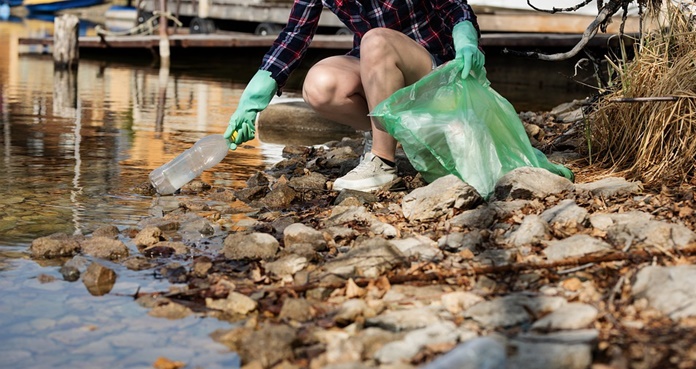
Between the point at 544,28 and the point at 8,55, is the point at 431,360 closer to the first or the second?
the point at 544,28

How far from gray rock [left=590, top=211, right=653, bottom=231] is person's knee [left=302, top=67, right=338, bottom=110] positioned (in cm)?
161

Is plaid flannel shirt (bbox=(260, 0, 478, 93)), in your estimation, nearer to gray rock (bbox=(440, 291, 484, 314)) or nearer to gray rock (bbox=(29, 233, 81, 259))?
gray rock (bbox=(29, 233, 81, 259))

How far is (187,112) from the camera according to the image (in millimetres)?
8477

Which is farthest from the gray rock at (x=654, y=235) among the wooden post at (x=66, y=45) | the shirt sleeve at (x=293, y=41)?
the wooden post at (x=66, y=45)

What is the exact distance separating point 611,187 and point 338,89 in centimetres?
143

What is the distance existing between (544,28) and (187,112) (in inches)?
320

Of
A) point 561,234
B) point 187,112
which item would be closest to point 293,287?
point 561,234

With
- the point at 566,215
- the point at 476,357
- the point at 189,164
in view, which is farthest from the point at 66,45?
the point at 476,357

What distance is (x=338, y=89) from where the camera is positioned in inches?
175

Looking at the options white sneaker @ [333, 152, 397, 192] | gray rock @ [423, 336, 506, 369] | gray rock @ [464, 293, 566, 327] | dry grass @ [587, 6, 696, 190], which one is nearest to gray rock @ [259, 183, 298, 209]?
white sneaker @ [333, 152, 397, 192]

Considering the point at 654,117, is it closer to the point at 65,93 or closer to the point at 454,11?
the point at 454,11

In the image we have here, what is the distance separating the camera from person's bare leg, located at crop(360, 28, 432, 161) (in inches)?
162

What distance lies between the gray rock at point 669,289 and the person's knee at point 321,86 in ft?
7.14

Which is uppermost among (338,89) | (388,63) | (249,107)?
(388,63)
